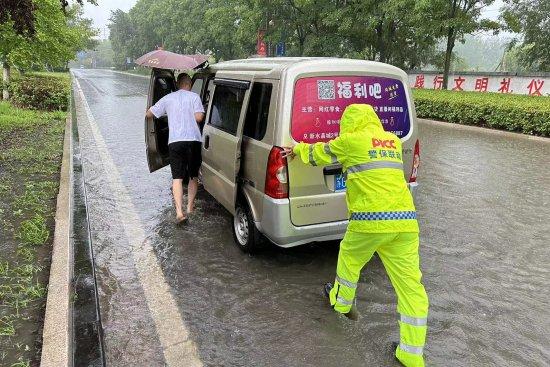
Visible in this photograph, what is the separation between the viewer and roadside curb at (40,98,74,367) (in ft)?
9.34

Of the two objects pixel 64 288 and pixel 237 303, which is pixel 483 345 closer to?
→ pixel 237 303

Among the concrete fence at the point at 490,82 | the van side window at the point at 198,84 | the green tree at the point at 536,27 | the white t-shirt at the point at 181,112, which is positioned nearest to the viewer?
the white t-shirt at the point at 181,112

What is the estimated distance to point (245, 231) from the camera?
4.46 metres

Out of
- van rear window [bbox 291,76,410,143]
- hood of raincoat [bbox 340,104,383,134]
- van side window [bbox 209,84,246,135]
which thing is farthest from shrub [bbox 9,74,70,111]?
hood of raincoat [bbox 340,104,383,134]

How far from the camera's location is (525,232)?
5227mm

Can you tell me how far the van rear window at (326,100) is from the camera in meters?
3.68

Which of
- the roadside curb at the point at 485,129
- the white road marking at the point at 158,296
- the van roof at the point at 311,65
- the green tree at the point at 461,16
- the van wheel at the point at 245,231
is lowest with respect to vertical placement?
the roadside curb at the point at 485,129

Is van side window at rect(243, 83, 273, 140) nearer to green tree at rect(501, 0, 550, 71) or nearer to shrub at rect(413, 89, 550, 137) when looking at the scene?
shrub at rect(413, 89, 550, 137)

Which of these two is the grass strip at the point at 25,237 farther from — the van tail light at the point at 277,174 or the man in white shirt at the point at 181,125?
the van tail light at the point at 277,174

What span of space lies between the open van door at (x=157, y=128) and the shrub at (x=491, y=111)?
10.1 meters

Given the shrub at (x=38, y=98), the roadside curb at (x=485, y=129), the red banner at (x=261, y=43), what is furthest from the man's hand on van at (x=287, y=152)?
the red banner at (x=261, y=43)

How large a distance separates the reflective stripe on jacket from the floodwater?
0.90 m

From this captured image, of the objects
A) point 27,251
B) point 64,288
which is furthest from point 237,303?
point 27,251

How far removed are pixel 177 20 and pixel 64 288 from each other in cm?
4845
